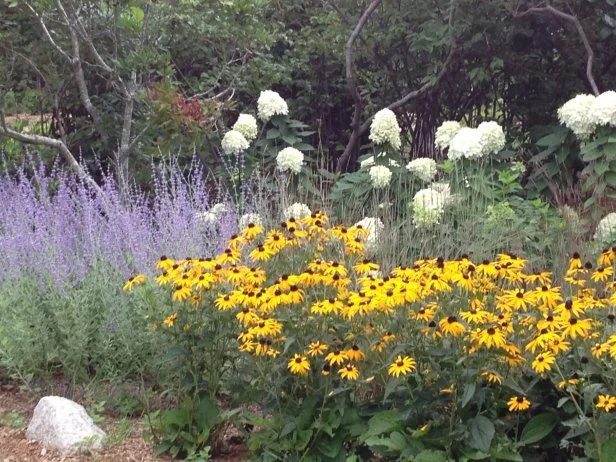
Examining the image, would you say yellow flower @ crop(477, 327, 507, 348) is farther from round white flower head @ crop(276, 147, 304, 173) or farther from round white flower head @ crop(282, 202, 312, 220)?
round white flower head @ crop(276, 147, 304, 173)

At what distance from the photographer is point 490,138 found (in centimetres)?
584

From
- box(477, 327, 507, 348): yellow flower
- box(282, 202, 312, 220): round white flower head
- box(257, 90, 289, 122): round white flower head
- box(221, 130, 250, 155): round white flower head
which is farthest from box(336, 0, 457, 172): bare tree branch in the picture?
box(477, 327, 507, 348): yellow flower

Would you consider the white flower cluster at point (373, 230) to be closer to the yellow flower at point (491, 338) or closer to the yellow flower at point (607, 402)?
the yellow flower at point (491, 338)

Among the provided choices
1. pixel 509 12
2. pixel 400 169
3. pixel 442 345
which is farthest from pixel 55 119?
pixel 442 345

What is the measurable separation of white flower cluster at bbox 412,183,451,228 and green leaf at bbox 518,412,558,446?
8.29 ft

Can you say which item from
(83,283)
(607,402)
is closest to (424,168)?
(83,283)

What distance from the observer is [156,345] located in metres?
3.82

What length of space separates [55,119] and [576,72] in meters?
4.50

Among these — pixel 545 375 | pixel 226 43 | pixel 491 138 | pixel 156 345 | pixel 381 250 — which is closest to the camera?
pixel 545 375

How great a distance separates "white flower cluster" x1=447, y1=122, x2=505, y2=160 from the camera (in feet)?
19.0

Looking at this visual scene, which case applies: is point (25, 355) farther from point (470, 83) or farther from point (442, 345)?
point (470, 83)

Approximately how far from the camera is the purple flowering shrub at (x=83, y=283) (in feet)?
12.9

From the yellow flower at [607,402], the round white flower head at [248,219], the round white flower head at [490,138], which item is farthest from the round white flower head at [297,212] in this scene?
the yellow flower at [607,402]

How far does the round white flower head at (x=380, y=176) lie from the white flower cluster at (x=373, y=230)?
490 millimetres
